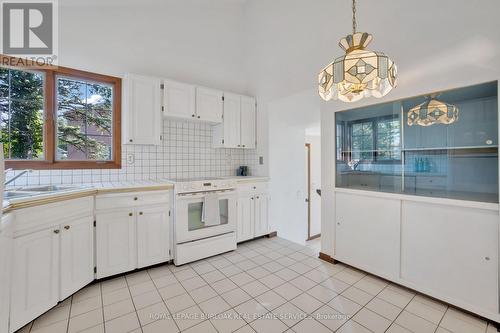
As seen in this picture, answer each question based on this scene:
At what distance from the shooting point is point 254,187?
11.0 ft

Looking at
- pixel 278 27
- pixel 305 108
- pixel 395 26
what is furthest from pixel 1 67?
pixel 395 26

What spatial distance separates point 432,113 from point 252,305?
232 cm

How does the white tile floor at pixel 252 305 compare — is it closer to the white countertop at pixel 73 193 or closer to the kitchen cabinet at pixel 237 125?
the white countertop at pixel 73 193

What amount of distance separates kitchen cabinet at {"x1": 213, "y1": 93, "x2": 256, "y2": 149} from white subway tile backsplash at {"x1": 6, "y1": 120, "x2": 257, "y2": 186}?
25 centimetres

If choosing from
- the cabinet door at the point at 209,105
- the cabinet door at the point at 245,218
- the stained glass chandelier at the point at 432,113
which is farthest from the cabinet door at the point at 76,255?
the stained glass chandelier at the point at 432,113

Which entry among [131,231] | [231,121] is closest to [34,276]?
[131,231]

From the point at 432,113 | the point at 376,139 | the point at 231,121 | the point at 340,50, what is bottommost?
the point at 376,139

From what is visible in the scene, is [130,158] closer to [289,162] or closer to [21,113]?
[21,113]

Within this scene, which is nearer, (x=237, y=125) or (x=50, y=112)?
(x=50, y=112)

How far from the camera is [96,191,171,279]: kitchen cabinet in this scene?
220cm

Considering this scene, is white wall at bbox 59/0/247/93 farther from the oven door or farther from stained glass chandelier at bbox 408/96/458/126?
stained glass chandelier at bbox 408/96/458/126

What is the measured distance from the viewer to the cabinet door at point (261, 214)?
3.39 meters

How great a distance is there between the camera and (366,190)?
2387mm

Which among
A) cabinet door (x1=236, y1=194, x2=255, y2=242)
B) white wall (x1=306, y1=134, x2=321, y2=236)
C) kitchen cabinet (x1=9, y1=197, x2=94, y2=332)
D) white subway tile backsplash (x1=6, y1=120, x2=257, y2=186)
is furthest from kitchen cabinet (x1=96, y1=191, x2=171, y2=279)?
white wall (x1=306, y1=134, x2=321, y2=236)
